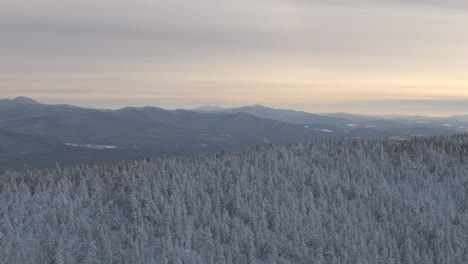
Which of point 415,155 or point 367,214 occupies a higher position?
point 415,155

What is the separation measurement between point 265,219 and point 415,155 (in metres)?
10.1

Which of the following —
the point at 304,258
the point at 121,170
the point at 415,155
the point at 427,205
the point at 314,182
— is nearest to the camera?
the point at 304,258

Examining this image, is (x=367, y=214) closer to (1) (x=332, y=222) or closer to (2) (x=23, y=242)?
(1) (x=332, y=222)

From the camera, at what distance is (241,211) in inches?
606

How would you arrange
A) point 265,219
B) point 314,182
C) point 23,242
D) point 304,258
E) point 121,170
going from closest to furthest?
1. point 304,258
2. point 23,242
3. point 265,219
4. point 314,182
5. point 121,170

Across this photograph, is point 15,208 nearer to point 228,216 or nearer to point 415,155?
point 228,216

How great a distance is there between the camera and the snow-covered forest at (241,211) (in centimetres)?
1345

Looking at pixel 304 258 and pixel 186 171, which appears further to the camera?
pixel 186 171

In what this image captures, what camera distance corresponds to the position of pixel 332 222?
1491 cm

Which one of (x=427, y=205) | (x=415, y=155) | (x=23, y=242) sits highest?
(x=415, y=155)

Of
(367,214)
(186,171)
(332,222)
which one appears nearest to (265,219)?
(332,222)

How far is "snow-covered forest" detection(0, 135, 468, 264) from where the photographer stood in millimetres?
13453

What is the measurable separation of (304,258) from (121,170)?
9.25 m

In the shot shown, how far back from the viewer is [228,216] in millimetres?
15031
